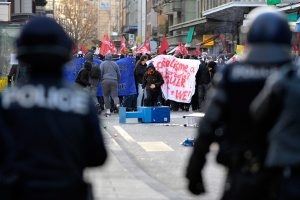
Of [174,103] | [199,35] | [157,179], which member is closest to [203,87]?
[174,103]

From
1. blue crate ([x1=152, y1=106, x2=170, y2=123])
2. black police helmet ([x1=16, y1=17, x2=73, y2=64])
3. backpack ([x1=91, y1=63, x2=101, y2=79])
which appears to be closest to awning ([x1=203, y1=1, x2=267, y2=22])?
backpack ([x1=91, y1=63, x2=101, y2=79])

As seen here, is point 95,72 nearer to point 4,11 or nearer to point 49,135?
point 4,11

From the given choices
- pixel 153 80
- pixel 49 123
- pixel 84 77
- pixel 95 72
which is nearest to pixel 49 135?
pixel 49 123

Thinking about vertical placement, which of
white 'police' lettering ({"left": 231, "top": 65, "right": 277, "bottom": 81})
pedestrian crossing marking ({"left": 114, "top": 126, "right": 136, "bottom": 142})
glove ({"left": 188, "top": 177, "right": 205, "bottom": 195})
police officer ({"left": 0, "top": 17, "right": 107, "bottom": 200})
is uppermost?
white 'police' lettering ({"left": 231, "top": 65, "right": 277, "bottom": 81})

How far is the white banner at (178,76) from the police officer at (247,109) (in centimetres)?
2029

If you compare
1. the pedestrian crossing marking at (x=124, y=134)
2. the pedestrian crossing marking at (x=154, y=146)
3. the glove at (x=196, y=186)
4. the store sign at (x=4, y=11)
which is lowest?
the pedestrian crossing marking at (x=124, y=134)

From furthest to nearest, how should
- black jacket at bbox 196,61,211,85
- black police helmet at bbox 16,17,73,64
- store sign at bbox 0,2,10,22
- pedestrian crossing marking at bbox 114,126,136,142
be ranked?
store sign at bbox 0,2,10,22
black jacket at bbox 196,61,211,85
pedestrian crossing marking at bbox 114,126,136,142
black police helmet at bbox 16,17,73,64

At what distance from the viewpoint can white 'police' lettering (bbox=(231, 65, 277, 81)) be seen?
4535 mm

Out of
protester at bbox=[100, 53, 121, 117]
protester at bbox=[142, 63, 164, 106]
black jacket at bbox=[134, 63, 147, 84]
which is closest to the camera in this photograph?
protester at bbox=[100, 53, 121, 117]

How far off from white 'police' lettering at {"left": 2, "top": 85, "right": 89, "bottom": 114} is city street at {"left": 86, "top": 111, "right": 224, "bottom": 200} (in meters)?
2.05

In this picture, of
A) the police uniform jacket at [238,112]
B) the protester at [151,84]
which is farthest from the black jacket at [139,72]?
the police uniform jacket at [238,112]

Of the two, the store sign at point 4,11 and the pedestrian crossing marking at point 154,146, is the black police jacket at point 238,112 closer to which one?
the pedestrian crossing marking at point 154,146

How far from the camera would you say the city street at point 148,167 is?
988cm

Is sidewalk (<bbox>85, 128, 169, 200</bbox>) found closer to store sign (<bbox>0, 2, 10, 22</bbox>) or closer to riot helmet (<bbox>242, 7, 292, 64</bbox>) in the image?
riot helmet (<bbox>242, 7, 292, 64</bbox>)
